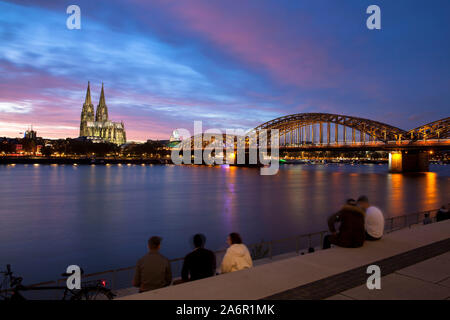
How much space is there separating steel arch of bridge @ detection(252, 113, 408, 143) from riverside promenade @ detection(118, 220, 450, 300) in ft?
336

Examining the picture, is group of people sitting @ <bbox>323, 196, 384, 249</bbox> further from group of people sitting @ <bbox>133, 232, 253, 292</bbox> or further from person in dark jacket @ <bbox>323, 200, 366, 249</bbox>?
group of people sitting @ <bbox>133, 232, 253, 292</bbox>

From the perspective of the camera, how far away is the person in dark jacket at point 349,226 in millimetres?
7980

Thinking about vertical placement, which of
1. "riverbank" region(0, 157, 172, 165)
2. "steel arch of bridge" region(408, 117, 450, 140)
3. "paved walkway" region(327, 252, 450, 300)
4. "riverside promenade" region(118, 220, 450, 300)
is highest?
"steel arch of bridge" region(408, 117, 450, 140)

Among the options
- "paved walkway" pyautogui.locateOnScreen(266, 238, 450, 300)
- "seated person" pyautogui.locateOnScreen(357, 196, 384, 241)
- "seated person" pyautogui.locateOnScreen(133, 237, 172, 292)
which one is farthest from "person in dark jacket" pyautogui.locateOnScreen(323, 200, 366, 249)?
"seated person" pyautogui.locateOnScreen(133, 237, 172, 292)

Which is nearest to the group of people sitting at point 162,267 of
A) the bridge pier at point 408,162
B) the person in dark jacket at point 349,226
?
the person in dark jacket at point 349,226

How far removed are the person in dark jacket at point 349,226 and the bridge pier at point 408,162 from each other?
332ft

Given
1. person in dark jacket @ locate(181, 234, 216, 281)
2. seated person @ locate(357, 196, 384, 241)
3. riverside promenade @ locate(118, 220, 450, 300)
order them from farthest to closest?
seated person @ locate(357, 196, 384, 241)
person in dark jacket @ locate(181, 234, 216, 281)
riverside promenade @ locate(118, 220, 450, 300)

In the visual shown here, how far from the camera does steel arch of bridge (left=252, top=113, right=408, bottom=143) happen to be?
106656mm

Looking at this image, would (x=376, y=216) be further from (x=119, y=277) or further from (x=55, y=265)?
(x=55, y=265)

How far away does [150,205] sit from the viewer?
39.7 metres

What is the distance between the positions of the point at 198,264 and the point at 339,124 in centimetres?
11833

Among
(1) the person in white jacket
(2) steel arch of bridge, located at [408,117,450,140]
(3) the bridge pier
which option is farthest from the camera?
(3) the bridge pier
